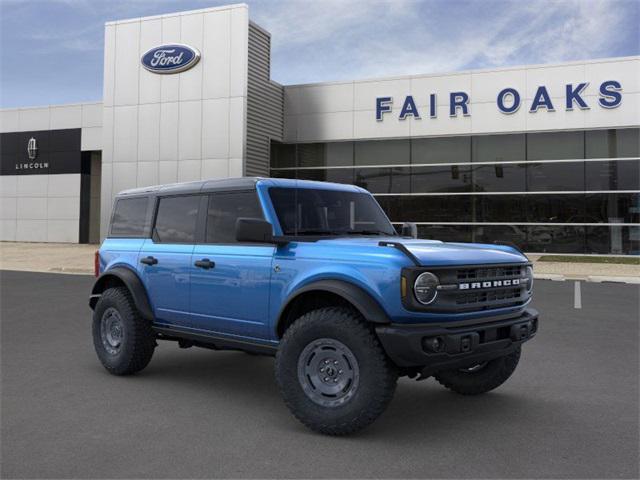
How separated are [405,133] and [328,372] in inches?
856

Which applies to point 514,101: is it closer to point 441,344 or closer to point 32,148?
point 441,344

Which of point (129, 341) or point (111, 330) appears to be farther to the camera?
point (111, 330)

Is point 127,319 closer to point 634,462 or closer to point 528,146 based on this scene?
point 634,462

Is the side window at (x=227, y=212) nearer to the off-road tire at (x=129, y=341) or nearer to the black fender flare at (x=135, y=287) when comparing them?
the black fender flare at (x=135, y=287)

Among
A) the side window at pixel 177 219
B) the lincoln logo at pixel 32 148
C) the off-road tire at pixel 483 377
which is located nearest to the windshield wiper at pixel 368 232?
the off-road tire at pixel 483 377

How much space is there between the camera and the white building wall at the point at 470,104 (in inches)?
888

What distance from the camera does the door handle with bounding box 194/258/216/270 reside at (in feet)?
16.9

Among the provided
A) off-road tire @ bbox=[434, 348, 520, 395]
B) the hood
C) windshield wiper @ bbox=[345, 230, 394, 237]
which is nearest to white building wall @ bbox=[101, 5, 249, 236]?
windshield wiper @ bbox=[345, 230, 394, 237]

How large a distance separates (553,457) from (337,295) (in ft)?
5.82

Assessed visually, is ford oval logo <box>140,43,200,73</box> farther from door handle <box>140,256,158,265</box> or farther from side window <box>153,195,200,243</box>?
door handle <box>140,256,158,265</box>

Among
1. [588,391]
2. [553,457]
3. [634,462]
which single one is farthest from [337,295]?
[588,391]

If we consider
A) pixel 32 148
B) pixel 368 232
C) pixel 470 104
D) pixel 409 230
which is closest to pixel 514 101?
pixel 470 104

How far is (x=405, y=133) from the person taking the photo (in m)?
25.1

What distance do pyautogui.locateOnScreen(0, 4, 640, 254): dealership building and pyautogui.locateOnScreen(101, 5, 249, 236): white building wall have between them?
52 millimetres
